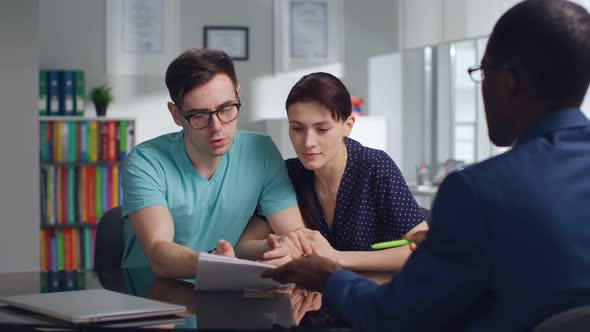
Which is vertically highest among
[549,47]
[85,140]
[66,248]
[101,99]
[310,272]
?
[101,99]

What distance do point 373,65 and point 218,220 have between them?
3.48m

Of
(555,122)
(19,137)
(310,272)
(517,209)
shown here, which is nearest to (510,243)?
(517,209)

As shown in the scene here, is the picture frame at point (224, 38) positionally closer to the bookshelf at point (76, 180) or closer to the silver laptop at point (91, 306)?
the bookshelf at point (76, 180)

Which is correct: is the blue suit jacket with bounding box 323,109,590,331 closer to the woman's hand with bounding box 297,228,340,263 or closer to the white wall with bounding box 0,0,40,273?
the woman's hand with bounding box 297,228,340,263

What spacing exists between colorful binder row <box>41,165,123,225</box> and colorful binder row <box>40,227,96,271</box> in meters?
0.09

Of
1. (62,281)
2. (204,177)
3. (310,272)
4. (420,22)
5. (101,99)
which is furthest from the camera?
(420,22)

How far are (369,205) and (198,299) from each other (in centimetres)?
84

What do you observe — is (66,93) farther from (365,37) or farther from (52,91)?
(365,37)

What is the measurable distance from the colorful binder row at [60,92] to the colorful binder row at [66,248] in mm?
748

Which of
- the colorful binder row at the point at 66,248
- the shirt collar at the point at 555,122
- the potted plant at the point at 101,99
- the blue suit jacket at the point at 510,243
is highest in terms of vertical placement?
the potted plant at the point at 101,99

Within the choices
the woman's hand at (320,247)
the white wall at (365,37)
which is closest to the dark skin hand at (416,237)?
the woman's hand at (320,247)

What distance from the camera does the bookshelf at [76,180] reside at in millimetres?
4793

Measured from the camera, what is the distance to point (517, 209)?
1046 mm

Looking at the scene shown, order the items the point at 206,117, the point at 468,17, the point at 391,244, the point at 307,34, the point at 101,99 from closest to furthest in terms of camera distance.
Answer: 1. the point at 391,244
2. the point at 206,117
3. the point at 468,17
4. the point at 101,99
5. the point at 307,34
